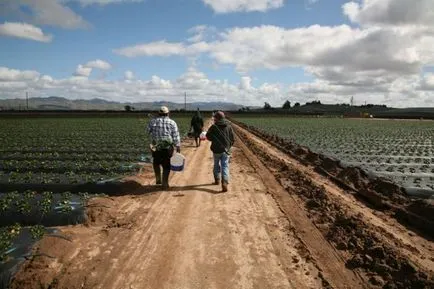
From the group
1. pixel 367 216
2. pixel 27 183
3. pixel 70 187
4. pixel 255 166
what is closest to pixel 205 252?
pixel 367 216

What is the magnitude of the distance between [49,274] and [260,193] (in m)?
5.84

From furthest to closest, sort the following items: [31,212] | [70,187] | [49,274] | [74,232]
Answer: [70,187] → [31,212] → [74,232] → [49,274]

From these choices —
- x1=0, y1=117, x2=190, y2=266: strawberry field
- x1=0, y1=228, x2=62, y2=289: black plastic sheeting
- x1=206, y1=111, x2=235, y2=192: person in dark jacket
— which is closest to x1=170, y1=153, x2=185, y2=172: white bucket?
x1=206, y1=111, x2=235, y2=192: person in dark jacket

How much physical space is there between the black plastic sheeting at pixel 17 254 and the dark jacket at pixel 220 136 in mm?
4715

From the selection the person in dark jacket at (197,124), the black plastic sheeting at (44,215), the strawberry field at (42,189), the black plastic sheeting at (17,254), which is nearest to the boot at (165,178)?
the strawberry field at (42,189)

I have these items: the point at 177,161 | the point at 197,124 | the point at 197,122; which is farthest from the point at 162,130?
the point at 197,124

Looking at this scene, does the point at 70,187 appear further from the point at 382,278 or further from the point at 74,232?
the point at 382,278

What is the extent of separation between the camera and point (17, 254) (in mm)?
5477

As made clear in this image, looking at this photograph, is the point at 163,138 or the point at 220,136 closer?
the point at 163,138

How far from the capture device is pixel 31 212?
7469 mm

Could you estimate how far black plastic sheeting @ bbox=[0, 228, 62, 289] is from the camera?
4.93m

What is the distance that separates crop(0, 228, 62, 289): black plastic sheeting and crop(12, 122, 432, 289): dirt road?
0.34 ft

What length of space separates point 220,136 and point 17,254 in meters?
5.77

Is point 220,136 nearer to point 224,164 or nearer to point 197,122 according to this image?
point 224,164
